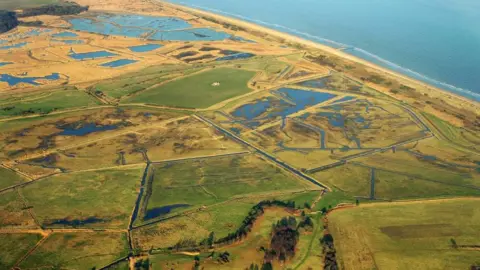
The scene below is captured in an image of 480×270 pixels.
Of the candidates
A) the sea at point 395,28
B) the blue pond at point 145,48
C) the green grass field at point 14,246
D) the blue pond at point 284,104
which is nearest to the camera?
Result: the green grass field at point 14,246

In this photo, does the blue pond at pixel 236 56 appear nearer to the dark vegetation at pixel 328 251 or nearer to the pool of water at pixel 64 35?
the pool of water at pixel 64 35

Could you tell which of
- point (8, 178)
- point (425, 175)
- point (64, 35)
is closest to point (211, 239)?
point (8, 178)

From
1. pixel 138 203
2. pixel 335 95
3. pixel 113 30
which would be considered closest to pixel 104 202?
pixel 138 203

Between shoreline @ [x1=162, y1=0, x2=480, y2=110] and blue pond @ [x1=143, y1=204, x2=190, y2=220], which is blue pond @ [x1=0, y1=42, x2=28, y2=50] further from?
blue pond @ [x1=143, y1=204, x2=190, y2=220]

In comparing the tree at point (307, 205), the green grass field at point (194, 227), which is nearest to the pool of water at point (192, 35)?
the tree at point (307, 205)

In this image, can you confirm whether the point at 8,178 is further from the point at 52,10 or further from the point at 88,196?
the point at 52,10

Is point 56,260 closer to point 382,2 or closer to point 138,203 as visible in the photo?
point 138,203
